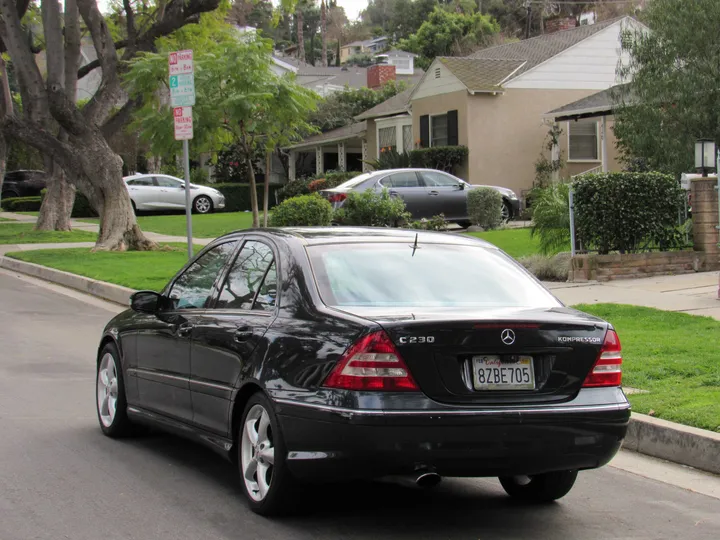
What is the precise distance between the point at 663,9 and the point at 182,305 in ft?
59.0

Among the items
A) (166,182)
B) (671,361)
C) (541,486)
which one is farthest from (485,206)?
(541,486)

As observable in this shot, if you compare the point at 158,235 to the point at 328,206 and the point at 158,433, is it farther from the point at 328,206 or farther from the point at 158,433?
the point at 158,433

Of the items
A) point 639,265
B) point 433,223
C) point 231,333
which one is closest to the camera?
point 231,333

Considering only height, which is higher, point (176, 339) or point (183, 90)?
point (183, 90)

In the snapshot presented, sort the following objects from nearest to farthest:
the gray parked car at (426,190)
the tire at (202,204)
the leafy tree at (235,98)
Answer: the leafy tree at (235,98), the gray parked car at (426,190), the tire at (202,204)

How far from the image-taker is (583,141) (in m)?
32.3

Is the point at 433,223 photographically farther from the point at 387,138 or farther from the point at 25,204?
the point at 25,204

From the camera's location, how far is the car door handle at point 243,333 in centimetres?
558

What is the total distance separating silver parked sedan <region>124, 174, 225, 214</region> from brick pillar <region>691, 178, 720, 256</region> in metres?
24.5

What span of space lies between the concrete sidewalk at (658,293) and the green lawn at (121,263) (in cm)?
588

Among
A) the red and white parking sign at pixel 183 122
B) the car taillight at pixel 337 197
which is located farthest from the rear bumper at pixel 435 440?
the car taillight at pixel 337 197

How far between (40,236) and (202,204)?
12833mm

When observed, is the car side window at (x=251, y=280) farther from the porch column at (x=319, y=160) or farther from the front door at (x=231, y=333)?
the porch column at (x=319, y=160)

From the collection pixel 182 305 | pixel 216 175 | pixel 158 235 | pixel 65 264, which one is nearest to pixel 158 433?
pixel 182 305
